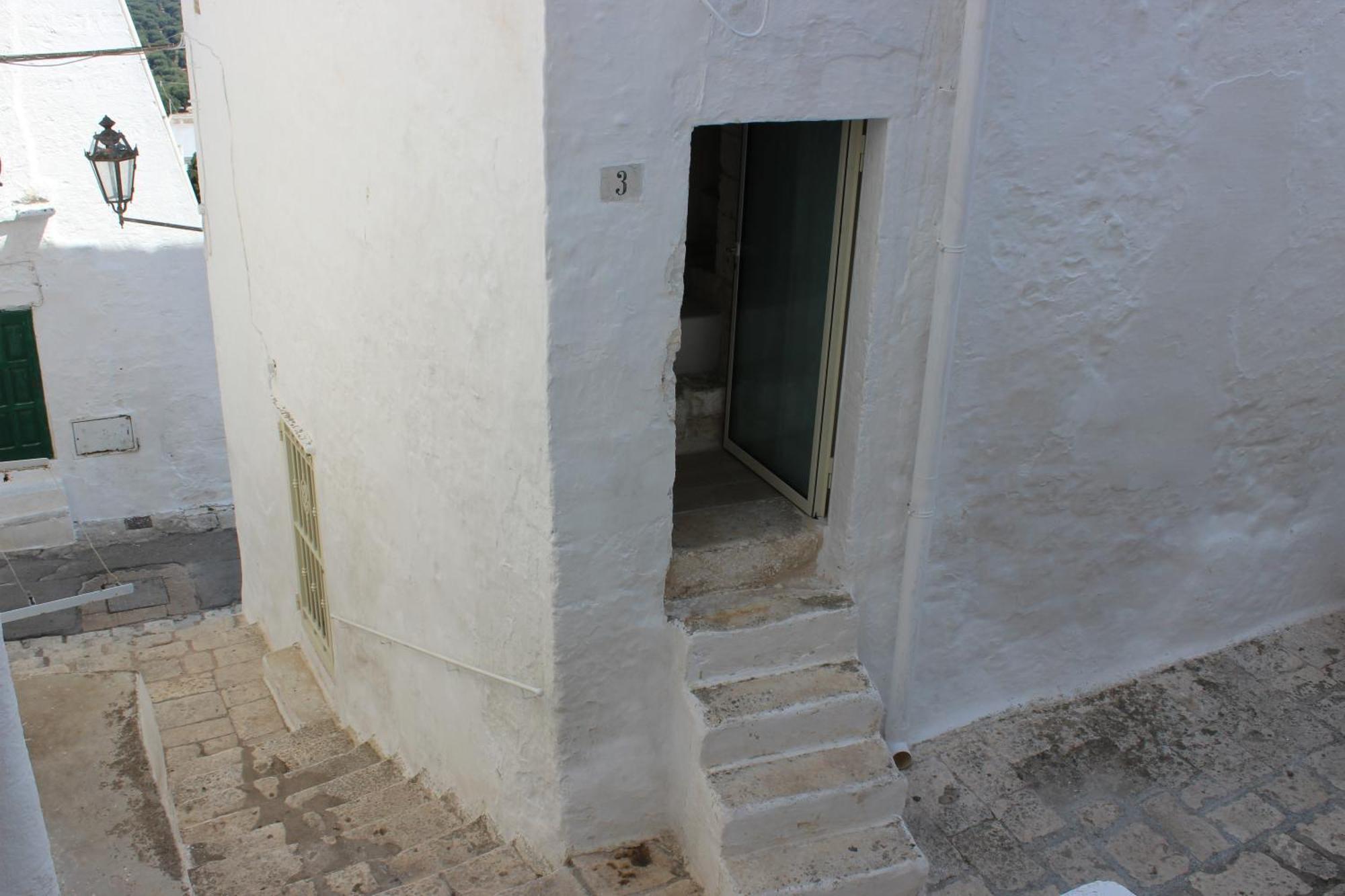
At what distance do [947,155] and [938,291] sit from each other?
1.66 ft

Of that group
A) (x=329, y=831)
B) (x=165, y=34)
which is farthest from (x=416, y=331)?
(x=165, y=34)

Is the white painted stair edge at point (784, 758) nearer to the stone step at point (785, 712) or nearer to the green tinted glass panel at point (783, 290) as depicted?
the stone step at point (785, 712)

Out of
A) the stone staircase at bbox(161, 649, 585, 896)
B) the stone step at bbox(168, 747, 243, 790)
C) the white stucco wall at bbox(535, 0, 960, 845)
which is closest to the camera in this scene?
the white stucco wall at bbox(535, 0, 960, 845)

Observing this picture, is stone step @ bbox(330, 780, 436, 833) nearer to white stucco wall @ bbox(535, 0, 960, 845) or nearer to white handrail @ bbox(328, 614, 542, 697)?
white handrail @ bbox(328, 614, 542, 697)

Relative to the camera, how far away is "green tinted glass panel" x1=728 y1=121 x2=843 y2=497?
16.0ft

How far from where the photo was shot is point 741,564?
495 centimetres

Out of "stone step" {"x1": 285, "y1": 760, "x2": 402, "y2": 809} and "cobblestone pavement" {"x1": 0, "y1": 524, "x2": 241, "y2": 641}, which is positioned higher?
"stone step" {"x1": 285, "y1": 760, "x2": 402, "y2": 809}

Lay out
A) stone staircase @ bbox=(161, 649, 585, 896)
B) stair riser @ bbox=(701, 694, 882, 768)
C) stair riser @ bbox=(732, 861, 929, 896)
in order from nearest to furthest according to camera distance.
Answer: stair riser @ bbox=(732, 861, 929, 896), stair riser @ bbox=(701, 694, 882, 768), stone staircase @ bbox=(161, 649, 585, 896)

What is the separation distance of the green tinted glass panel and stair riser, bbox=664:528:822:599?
0.29 metres

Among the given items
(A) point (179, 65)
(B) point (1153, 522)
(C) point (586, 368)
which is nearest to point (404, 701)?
Result: (C) point (586, 368)

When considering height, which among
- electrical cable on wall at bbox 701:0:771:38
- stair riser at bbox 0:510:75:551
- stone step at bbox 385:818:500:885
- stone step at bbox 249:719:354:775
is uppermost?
electrical cable on wall at bbox 701:0:771:38

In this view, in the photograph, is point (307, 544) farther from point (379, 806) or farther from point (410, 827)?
point (410, 827)

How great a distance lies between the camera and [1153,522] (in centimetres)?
557

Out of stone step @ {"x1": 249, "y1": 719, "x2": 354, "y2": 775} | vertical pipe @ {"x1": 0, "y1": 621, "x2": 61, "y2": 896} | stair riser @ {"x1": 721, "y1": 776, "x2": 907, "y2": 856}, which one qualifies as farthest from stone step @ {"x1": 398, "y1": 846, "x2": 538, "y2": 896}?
vertical pipe @ {"x1": 0, "y1": 621, "x2": 61, "y2": 896}
